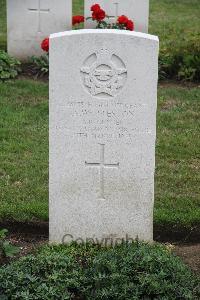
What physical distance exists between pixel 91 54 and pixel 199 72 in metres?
A: 5.11

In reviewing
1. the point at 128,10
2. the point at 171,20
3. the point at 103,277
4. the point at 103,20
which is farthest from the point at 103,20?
the point at 103,277

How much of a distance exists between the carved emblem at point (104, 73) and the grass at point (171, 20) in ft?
18.6

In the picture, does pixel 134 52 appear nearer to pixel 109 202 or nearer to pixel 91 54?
pixel 91 54

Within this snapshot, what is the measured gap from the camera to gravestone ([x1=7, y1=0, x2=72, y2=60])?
10.5 m

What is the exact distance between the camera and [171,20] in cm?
1444

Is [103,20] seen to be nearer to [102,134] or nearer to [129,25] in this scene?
[129,25]

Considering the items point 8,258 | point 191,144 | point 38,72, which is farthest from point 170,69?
point 8,258

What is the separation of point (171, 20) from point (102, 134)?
31.1ft

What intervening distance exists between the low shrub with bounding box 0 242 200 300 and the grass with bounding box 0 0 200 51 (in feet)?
20.1

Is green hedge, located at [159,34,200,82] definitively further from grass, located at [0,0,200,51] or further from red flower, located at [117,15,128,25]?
red flower, located at [117,15,128,25]

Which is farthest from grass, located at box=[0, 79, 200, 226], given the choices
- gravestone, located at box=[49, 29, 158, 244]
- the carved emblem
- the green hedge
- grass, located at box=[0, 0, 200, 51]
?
grass, located at box=[0, 0, 200, 51]

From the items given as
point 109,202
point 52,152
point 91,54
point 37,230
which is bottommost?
point 37,230

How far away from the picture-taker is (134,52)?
5160 millimetres

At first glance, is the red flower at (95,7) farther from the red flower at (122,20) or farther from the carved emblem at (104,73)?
the carved emblem at (104,73)
